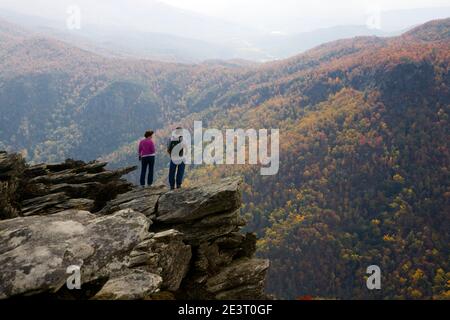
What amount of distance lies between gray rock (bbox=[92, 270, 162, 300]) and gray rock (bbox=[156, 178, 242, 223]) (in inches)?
168

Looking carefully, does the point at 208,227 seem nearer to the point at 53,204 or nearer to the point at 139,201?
the point at 139,201

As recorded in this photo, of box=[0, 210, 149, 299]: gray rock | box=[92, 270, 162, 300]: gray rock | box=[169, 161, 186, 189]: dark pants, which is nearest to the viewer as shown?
box=[0, 210, 149, 299]: gray rock

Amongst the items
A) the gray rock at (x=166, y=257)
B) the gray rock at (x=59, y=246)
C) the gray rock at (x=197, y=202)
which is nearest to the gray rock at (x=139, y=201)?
the gray rock at (x=197, y=202)

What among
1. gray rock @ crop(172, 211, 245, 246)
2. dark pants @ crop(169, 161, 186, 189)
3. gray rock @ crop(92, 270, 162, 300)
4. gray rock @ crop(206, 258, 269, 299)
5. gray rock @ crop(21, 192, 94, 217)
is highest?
dark pants @ crop(169, 161, 186, 189)

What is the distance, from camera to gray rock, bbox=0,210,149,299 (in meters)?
11.9

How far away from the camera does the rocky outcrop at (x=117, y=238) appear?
→ 12.6m

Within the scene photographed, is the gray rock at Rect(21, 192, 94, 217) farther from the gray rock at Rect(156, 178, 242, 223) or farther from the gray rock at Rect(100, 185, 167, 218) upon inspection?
the gray rock at Rect(156, 178, 242, 223)

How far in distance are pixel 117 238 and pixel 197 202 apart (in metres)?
4.56

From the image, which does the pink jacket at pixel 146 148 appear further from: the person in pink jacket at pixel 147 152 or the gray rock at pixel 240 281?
the gray rock at pixel 240 281

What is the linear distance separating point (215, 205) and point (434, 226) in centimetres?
17014

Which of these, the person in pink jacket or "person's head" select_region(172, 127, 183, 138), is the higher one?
"person's head" select_region(172, 127, 183, 138)

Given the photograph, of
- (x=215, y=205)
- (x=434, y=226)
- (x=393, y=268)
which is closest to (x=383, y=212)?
(x=434, y=226)

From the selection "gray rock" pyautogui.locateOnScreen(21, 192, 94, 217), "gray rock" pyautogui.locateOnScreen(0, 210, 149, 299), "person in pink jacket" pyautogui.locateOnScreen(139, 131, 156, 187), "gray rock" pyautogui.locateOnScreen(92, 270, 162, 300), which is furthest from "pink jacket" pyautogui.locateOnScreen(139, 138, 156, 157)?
"gray rock" pyautogui.locateOnScreen(92, 270, 162, 300)
